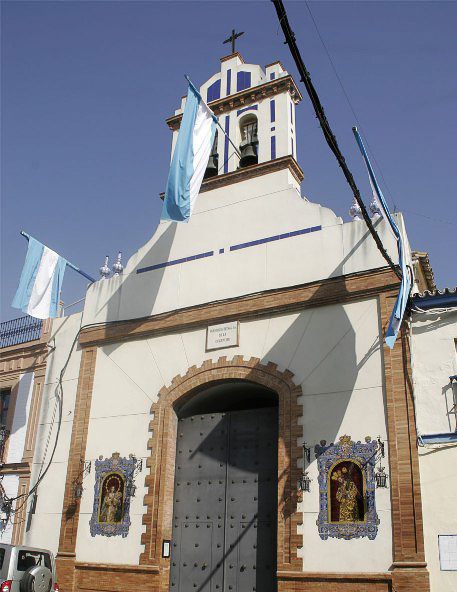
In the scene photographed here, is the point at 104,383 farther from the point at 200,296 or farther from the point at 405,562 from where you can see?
the point at 405,562

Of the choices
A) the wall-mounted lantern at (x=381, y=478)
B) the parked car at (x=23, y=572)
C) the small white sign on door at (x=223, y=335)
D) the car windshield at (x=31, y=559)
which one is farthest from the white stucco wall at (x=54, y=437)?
the wall-mounted lantern at (x=381, y=478)

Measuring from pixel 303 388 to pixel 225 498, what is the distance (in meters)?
3.10

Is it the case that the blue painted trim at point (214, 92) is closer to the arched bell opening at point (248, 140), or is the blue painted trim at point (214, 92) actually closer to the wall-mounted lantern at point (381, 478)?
the arched bell opening at point (248, 140)

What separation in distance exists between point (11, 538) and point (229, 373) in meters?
7.51

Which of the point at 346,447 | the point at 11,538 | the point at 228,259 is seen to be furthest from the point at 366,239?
the point at 11,538

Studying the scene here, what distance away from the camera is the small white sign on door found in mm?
15422

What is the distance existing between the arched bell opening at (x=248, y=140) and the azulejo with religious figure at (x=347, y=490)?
8470 mm

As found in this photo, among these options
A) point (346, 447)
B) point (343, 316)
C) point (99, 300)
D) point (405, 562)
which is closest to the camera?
point (405, 562)

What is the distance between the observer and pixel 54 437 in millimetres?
17141

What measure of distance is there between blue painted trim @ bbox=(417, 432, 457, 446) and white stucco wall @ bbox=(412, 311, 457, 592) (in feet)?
0.26

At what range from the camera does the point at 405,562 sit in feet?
38.1

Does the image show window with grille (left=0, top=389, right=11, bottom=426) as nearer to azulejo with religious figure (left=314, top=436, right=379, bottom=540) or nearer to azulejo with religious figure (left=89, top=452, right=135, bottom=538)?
azulejo with religious figure (left=89, top=452, right=135, bottom=538)

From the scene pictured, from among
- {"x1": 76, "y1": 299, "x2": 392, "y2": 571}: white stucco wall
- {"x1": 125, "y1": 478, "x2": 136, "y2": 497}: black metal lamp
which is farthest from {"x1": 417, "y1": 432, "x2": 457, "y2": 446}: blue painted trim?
{"x1": 125, "y1": 478, "x2": 136, "y2": 497}: black metal lamp

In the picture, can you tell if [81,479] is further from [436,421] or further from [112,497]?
[436,421]
